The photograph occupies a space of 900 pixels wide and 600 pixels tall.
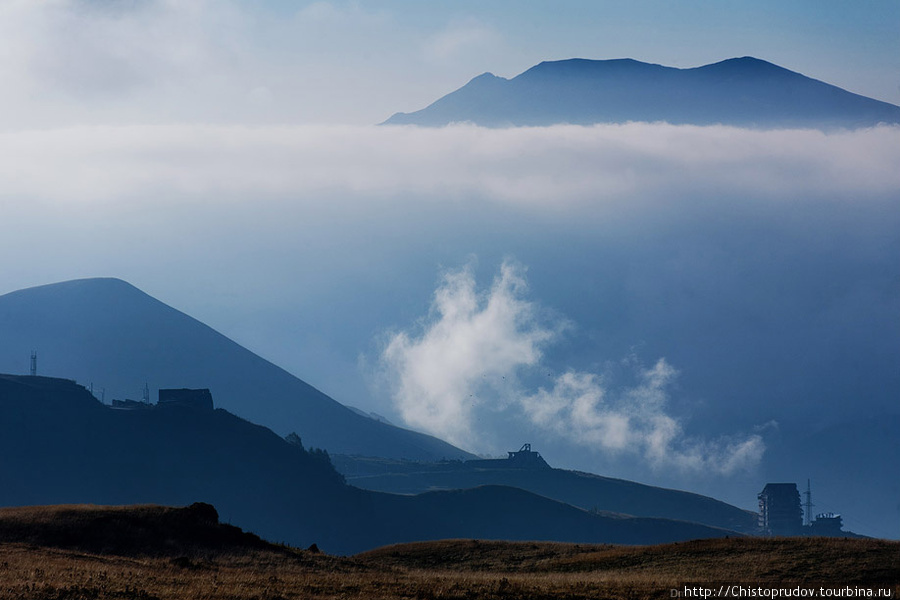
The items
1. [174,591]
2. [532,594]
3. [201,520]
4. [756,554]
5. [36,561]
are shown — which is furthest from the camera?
[201,520]

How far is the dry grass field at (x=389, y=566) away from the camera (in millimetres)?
49812

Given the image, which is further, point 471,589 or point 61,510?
point 61,510

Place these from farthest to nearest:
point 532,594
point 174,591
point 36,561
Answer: point 36,561 < point 532,594 < point 174,591

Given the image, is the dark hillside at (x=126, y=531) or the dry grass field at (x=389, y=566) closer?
the dry grass field at (x=389, y=566)

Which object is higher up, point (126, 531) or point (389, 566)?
point (126, 531)

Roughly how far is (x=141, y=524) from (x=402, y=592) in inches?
904

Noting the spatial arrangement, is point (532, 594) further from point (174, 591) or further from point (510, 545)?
point (510, 545)

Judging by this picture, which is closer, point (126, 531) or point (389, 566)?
point (126, 531)

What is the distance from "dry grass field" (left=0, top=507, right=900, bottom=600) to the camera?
49.8 metres

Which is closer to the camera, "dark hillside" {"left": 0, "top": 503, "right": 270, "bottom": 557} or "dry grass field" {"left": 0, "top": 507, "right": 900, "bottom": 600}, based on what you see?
"dry grass field" {"left": 0, "top": 507, "right": 900, "bottom": 600}

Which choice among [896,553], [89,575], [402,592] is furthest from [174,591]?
[896,553]

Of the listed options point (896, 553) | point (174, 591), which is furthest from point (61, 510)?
point (896, 553)

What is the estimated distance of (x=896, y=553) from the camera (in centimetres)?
6291

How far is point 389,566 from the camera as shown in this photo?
66875mm
